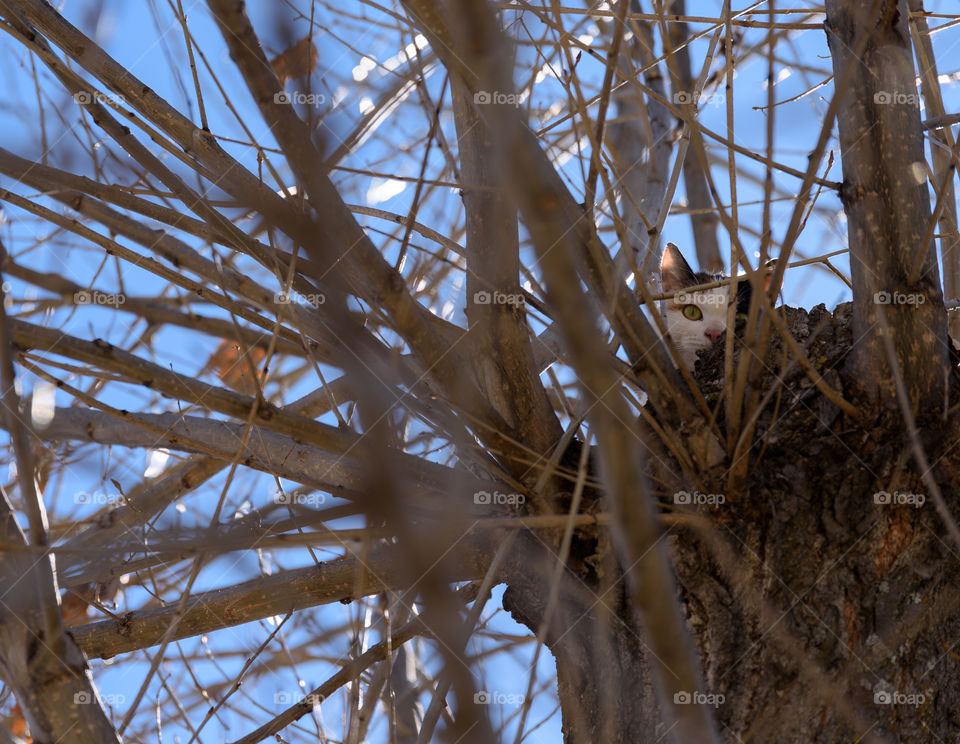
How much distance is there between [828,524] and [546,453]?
0.62 m

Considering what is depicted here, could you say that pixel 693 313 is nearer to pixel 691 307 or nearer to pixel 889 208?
pixel 691 307

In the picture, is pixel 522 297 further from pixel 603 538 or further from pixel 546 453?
pixel 603 538

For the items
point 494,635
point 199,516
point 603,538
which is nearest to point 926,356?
point 603,538

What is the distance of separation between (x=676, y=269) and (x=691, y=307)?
0.68 ft

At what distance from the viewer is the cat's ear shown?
13.8 feet

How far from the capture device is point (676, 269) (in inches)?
167

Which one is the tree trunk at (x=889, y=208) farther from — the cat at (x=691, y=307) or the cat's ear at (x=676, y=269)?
the cat's ear at (x=676, y=269)

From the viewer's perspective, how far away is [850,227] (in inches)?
74.7

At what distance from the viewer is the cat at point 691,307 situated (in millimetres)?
3958

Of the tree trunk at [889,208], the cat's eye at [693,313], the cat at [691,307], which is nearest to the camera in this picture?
the tree trunk at [889,208]

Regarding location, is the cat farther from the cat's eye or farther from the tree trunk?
the tree trunk

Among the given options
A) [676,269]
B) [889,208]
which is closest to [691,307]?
[676,269]

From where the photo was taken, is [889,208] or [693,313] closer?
[889,208]

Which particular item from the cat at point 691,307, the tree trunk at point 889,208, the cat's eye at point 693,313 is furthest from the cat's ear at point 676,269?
the tree trunk at point 889,208
